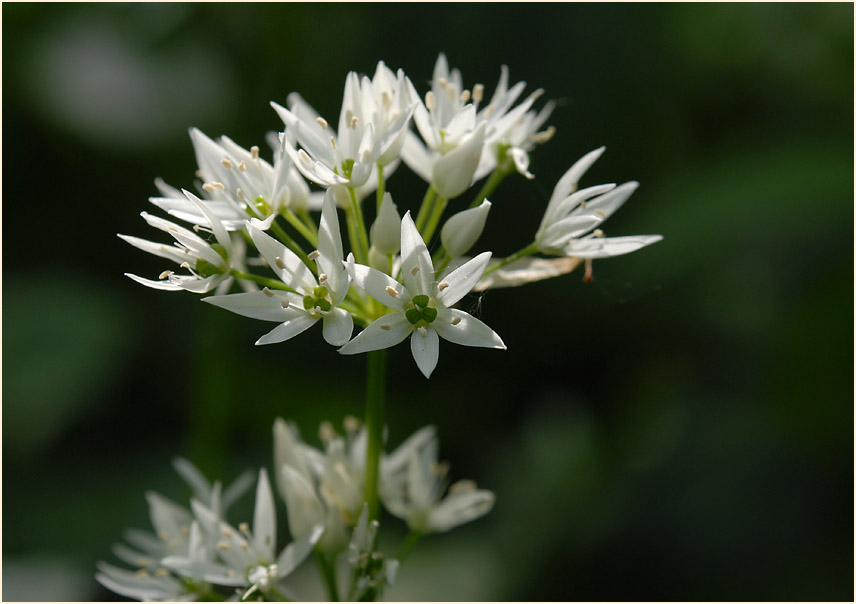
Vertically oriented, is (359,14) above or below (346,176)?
above

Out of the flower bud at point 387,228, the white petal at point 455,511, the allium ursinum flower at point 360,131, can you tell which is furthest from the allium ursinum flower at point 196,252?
the white petal at point 455,511

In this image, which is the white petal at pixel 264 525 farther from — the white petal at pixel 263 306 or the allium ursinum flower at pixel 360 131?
the allium ursinum flower at pixel 360 131

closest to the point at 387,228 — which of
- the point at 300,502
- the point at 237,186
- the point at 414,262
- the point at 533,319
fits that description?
the point at 414,262

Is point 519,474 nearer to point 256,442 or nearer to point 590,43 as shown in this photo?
point 256,442

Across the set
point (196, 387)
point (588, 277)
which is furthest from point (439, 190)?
point (196, 387)

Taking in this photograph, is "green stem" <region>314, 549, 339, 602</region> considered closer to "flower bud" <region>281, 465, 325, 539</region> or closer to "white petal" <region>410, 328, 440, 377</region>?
"flower bud" <region>281, 465, 325, 539</region>

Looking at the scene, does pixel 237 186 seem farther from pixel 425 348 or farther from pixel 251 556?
pixel 251 556

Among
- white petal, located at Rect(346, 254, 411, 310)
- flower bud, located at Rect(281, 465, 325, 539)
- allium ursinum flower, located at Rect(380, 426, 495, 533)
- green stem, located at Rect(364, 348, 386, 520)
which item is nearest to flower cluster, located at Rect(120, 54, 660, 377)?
white petal, located at Rect(346, 254, 411, 310)
